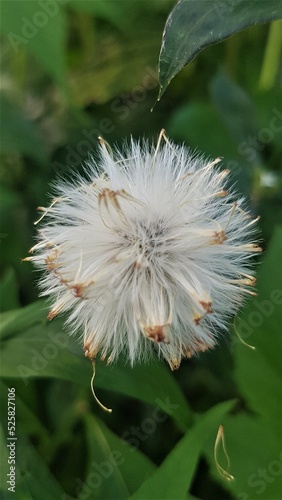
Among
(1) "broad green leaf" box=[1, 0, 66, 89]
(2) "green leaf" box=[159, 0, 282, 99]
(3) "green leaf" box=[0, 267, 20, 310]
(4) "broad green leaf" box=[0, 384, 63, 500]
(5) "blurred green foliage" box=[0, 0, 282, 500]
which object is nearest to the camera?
(2) "green leaf" box=[159, 0, 282, 99]

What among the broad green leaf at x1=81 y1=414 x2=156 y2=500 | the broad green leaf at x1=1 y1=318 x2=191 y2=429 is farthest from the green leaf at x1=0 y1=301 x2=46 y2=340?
the broad green leaf at x1=81 y1=414 x2=156 y2=500

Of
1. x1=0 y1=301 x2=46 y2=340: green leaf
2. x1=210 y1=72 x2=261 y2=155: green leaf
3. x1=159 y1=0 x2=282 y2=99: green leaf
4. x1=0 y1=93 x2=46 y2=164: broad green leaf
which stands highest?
x1=210 y1=72 x2=261 y2=155: green leaf

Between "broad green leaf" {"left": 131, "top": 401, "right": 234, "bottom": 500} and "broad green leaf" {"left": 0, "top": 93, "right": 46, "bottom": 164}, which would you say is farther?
"broad green leaf" {"left": 0, "top": 93, "right": 46, "bottom": 164}

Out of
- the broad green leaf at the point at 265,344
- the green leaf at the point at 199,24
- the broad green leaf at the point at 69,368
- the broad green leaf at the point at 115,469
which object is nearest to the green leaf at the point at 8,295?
the broad green leaf at the point at 69,368

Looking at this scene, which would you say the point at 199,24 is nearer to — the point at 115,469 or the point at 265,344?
the point at 265,344

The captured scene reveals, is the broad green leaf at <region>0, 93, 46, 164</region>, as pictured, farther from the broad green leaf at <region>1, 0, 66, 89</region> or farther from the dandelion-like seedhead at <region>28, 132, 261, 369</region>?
the dandelion-like seedhead at <region>28, 132, 261, 369</region>

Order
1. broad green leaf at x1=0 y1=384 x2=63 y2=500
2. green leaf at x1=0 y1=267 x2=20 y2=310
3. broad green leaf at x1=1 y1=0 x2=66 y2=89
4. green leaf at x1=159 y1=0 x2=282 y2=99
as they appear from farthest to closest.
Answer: broad green leaf at x1=1 y1=0 x2=66 y2=89 → green leaf at x1=0 y1=267 x2=20 y2=310 → broad green leaf at x1=0 y1=384 x2=63 y2=500 → green leaf at x1=159 y1=0 x2=282 y2=99

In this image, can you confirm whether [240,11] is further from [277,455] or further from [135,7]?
[135,7]

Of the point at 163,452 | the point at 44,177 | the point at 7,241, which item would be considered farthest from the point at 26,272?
the point at 163,452
